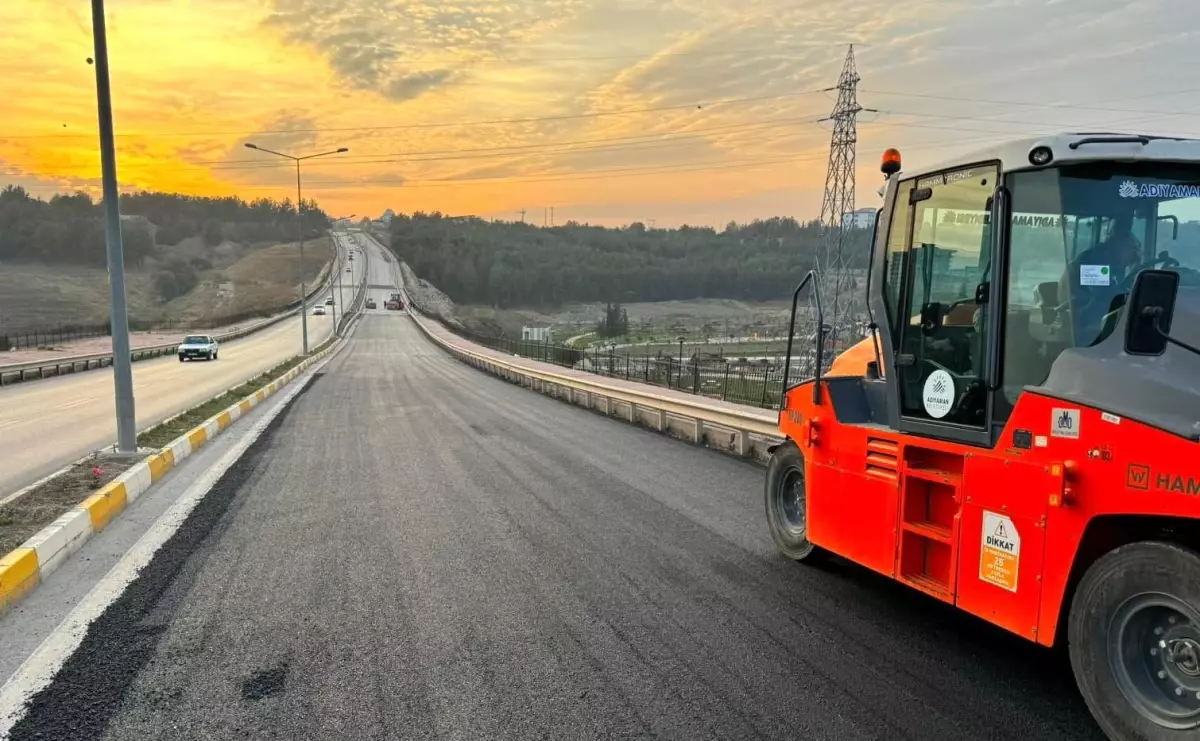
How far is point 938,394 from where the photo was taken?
4.43 meters

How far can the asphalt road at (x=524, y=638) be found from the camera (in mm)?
3580

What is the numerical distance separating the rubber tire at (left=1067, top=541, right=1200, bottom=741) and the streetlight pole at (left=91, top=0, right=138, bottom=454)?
1118 centimetres

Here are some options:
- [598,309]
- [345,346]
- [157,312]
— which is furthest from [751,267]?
[157,312]

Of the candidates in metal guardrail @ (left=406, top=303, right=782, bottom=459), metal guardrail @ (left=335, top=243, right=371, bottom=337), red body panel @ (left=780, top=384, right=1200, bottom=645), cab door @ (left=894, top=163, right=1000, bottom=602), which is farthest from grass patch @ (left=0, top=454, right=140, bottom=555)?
metal guardrail @ (left=335, top=243, right=371, bottom=337)

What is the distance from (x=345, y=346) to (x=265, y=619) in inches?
2260

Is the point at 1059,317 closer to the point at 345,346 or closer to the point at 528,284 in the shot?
the point at 345,346

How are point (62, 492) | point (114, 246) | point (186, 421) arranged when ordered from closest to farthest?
point (62, 492) → point (114, 246) → point (186, 421)

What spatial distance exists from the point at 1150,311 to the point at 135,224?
188 meters

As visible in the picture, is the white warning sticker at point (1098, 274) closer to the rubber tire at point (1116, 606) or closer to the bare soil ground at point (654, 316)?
the rubber tire at point (1116, 606)

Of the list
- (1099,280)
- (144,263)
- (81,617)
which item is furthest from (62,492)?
A: (144,263)

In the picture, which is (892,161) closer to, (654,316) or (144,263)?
(654,316)

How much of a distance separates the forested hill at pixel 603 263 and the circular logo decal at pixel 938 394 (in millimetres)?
101117

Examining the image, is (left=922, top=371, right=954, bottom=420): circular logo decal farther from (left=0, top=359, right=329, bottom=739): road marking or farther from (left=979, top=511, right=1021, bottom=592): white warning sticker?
(left=0, top=359, right=329, bottom=739): road marking

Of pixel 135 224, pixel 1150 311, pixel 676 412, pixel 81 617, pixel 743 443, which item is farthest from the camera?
pixel 135 224
